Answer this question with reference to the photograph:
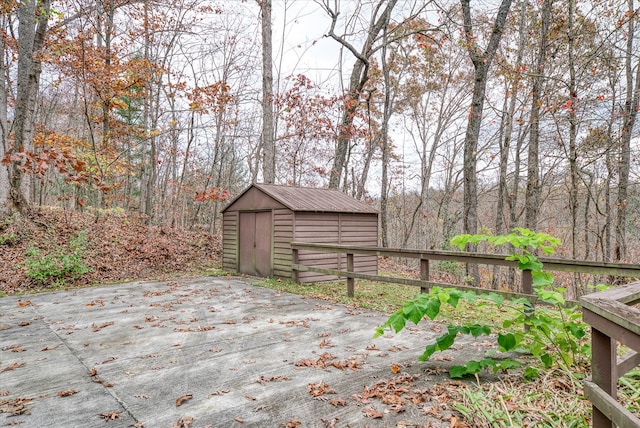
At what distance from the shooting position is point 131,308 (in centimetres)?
603

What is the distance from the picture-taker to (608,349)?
184 cm

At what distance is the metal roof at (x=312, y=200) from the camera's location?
8961 mm

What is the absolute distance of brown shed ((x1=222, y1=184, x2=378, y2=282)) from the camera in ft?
29.0

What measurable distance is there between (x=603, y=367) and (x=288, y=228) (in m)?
7.25

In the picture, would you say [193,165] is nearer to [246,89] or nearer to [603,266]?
[246,89]

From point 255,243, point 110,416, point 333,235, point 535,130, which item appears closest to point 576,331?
point 110,416

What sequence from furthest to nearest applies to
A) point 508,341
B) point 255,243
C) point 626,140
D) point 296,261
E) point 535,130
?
point 535,130
point 626,140
point 255,243
point 296,261
point 508,341

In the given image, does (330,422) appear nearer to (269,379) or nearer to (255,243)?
(269,379)

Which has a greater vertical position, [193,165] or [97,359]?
[193,165]

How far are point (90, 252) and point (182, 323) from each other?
625cm

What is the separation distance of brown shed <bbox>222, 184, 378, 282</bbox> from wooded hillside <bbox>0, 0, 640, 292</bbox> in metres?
2.75

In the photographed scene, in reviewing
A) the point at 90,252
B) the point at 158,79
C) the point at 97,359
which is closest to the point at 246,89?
the point at 158,79

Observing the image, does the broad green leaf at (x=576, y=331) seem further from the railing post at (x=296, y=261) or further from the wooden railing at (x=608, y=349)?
Answer: the railing post at (x=296, y=261)

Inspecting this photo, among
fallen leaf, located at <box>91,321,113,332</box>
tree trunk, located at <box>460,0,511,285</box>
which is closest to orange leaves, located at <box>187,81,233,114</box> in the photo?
tree trunk, located at <box>460,0,511,285</box>
